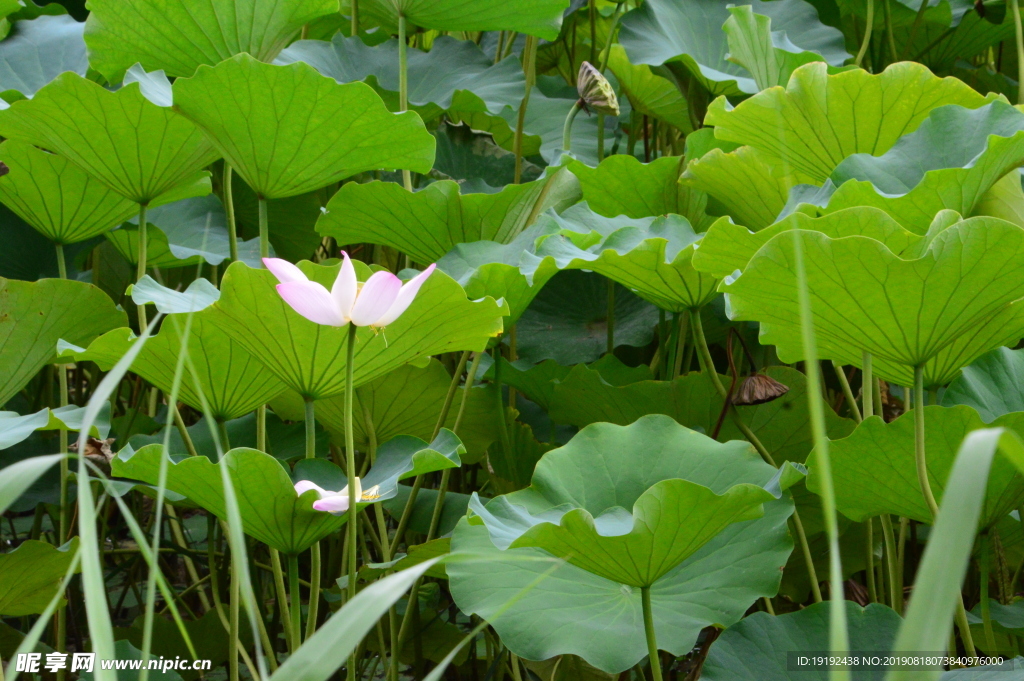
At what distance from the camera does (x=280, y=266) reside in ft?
2.13

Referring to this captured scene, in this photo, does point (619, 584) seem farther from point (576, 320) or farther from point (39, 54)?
point (39, 54)

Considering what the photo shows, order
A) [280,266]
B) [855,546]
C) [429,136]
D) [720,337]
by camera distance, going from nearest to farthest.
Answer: [280,266] → [429,136] → [855,546] → [720,337]

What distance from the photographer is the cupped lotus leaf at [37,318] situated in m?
0.99

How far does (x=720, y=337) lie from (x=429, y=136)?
649 millimetres

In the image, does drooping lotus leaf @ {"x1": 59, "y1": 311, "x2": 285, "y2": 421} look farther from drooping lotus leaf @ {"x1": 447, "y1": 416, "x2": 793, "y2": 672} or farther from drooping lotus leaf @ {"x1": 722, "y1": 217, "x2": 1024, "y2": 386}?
drooping lotus leaf @ {"x1": 722, "y1": 217, "x2": 1024, "y2": 386}

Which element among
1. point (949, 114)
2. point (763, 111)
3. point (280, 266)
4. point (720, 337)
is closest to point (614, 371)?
point (720, 337)

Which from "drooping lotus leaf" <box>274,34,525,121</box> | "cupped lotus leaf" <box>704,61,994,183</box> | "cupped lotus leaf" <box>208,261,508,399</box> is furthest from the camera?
"drooping lotus leaf" <box>274,34,525,121</box>

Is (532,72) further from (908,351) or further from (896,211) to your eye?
(908,351)

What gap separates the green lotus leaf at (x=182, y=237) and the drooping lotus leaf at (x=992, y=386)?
93 centimetres

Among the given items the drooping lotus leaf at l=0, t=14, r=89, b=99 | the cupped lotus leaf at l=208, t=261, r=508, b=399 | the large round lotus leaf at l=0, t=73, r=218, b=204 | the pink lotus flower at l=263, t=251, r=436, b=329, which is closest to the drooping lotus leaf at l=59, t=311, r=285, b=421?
the cupped lotus leaf at l=208, t=261, r=508, b=399

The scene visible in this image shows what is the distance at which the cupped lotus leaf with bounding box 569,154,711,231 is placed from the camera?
1.21 meters

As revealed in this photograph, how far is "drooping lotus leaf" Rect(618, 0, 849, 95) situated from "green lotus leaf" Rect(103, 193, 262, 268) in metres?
0.73

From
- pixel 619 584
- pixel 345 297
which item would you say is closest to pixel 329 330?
pixel 345 297

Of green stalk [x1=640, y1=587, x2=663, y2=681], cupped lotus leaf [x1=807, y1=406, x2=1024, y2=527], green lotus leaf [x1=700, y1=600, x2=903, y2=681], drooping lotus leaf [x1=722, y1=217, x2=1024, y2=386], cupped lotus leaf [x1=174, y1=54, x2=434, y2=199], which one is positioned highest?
cupped lotus leaf [x1=174, y1=54, x2=434, y2=199]
